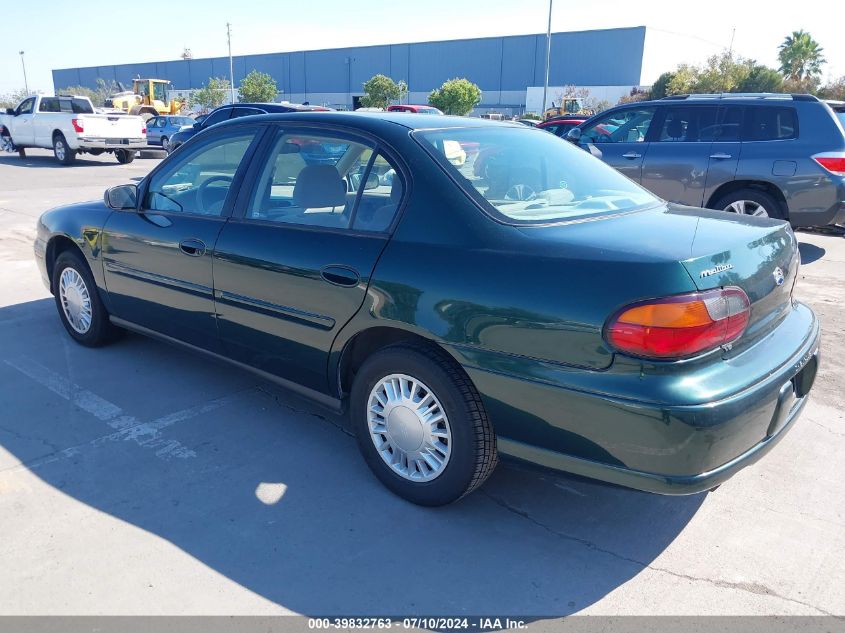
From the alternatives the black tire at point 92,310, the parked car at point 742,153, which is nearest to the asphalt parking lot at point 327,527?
the black tire at point 92,310

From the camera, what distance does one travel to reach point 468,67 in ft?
241

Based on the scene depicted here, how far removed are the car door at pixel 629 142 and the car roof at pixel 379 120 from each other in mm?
5595

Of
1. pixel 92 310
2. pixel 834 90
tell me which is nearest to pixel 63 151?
pixel 92 310

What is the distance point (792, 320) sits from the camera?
304 centimetres

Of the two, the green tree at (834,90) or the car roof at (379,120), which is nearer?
the car roof at (379,120)

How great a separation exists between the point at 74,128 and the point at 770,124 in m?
18.0

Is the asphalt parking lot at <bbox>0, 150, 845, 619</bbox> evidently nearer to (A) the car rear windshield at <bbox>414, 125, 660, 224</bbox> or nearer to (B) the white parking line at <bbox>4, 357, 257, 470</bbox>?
(B) the white parking line at <bbox>4, 357, 257, 470</bbox>

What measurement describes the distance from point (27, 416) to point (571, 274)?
318 cm

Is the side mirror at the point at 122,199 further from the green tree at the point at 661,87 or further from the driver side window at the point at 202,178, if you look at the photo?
the green tree at the point at 661,87

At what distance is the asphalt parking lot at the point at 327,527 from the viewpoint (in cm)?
249

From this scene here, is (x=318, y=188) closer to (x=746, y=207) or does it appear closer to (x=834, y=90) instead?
(x=746, y=207)

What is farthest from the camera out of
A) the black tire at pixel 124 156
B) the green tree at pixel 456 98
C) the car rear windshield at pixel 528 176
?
the green tree at pixel 456 98

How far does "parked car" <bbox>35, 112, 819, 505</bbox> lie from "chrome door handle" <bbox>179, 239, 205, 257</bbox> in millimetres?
11

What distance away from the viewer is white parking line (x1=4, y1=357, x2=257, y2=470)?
11.4 ft
